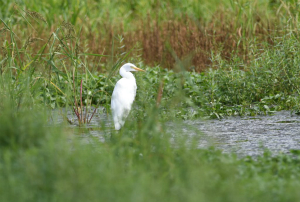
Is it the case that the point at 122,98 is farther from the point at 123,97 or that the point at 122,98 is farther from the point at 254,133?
the point at 254,133

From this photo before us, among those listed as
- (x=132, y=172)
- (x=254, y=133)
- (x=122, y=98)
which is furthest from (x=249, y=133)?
(x=132, y=172)

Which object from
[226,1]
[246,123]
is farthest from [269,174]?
[226,1]

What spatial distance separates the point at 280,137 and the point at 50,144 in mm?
2000

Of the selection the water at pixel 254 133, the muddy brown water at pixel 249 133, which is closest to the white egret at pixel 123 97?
the muddy brown water at pixel 249 133

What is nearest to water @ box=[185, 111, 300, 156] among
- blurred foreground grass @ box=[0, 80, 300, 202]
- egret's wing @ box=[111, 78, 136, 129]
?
blurred foreground grass @ box=[0, 80, 300, 202]

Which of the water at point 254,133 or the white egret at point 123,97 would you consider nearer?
the water at point 254,133

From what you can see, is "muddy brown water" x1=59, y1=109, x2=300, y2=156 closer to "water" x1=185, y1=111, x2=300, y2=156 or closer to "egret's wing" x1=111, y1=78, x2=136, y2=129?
"water" x1=185, y1=111, x2=300, y2=156

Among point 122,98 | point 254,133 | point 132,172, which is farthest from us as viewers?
point 122,98

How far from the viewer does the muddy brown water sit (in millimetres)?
3471

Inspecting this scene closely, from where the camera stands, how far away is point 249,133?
4.04m

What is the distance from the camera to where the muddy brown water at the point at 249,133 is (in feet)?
11.4

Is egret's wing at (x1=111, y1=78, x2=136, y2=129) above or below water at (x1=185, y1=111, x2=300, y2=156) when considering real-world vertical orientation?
above

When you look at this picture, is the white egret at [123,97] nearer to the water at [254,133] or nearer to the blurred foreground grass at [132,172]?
the water at [254,133]

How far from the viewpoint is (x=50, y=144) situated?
95.0 inches
